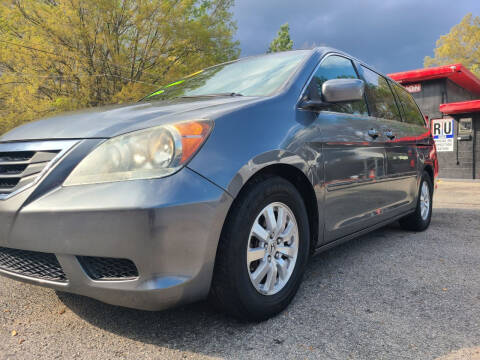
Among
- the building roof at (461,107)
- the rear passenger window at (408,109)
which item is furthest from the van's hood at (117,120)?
the building roof at (461,107)

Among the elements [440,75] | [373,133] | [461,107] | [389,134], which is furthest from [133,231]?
[440,75]

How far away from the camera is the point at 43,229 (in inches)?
64.1

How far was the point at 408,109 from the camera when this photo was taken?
4316mm

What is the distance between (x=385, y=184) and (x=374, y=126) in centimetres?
49

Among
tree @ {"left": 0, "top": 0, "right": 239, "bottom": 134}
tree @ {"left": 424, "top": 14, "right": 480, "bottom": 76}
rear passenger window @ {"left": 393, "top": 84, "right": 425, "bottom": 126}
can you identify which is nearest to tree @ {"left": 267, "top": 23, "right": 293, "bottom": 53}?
tree @ {"left": 424, "top": 14, "right": 480, "bottom": 76}

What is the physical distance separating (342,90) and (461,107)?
45.2 feet

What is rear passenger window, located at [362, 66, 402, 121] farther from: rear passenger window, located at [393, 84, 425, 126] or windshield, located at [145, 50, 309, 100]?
windshield, located at [145, 50, 309, 100]

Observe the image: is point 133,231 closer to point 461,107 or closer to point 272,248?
point 272,248

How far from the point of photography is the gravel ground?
176cm

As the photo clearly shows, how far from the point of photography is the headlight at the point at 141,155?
163 cm

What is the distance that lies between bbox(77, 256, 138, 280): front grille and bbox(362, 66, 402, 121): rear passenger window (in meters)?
2.42

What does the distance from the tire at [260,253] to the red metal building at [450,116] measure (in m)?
14.2

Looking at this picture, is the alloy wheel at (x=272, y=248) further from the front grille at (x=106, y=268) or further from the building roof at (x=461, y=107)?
the building roof at (x=461, y=107)

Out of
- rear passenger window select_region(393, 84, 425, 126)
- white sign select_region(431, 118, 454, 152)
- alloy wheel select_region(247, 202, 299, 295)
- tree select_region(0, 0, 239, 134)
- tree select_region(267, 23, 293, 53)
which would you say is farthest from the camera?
tree select_region(267, 23, 293, 53)
